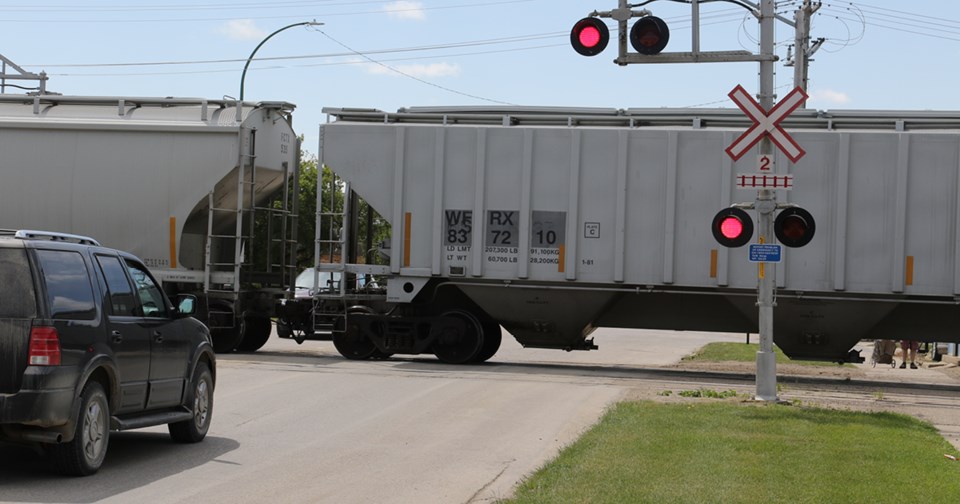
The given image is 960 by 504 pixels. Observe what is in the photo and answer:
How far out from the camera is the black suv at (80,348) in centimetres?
899

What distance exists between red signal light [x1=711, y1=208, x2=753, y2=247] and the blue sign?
415 millimetres

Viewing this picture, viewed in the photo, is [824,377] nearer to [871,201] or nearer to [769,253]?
[871,201]

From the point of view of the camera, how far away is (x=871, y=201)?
68.1ft

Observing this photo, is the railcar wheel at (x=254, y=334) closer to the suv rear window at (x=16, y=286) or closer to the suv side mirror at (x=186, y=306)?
the suv side mirror at (x=186, y=306)

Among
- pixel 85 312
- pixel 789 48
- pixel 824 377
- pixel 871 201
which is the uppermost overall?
pixel 789 48

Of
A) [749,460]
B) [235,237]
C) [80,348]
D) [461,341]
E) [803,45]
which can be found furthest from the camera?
[803,45]

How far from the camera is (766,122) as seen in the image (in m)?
15.7

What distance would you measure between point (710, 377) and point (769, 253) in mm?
6079

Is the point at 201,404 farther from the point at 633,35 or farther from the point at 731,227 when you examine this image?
the point at 633,35

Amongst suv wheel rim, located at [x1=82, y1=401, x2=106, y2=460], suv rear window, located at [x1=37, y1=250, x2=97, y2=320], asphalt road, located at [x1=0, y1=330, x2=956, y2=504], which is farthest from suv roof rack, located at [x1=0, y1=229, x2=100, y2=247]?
asphalt road, located at [x1=0, y1=330, x2=956, y2=504]

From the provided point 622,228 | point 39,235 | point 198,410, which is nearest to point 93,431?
point 39,235

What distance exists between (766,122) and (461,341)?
26.9 feet

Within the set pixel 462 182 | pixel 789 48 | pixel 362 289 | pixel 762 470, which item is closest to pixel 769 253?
pixel 762 470

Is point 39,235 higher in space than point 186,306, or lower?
higher
